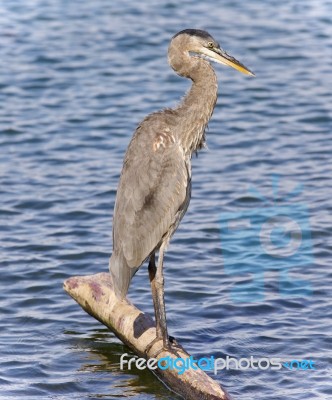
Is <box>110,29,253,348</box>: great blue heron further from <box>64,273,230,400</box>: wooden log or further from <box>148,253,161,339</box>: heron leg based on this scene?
<box>64,273,230,400</box>: wooden log

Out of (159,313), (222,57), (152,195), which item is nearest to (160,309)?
(159,313)

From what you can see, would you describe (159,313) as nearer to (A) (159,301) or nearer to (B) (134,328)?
(A) (159,301)

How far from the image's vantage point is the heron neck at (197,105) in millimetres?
7996

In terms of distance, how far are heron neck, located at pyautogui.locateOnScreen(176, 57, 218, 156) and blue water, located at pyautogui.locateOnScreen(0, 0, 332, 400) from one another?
67.2 inches

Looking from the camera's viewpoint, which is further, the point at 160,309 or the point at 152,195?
the point at 152,195

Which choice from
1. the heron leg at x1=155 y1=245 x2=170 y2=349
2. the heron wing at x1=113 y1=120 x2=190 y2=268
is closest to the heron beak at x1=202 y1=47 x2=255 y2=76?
the heron wing at x1=113 y1=120 x2=190 y2=268

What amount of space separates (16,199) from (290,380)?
470cm

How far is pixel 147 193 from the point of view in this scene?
7.85 metres

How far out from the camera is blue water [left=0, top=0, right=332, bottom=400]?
837 centimetres

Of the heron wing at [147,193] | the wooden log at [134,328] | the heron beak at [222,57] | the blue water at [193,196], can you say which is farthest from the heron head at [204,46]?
the blue water at [193,196]

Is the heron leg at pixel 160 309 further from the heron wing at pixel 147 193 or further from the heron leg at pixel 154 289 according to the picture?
the heron wing at pixel 147 193

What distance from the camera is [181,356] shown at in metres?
7.39

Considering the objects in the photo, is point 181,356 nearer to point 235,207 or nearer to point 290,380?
point 290,380

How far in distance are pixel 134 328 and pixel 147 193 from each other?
1.02m
